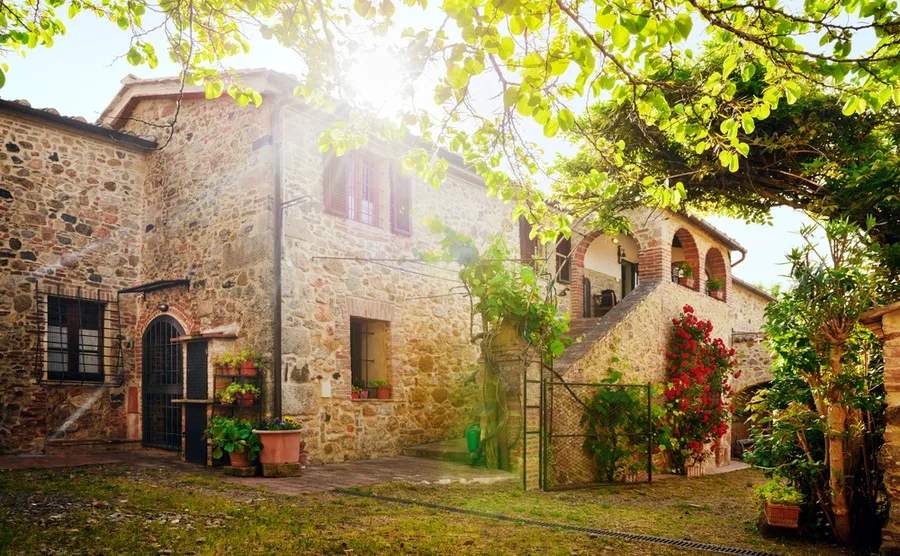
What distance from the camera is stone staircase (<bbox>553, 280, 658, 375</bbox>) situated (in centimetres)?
881

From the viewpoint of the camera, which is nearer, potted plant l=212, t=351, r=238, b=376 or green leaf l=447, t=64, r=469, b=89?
green leaf l=447, t=64, r=469, b=89

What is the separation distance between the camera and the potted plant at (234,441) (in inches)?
310

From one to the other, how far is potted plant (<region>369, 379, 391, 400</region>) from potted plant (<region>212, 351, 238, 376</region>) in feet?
7.47

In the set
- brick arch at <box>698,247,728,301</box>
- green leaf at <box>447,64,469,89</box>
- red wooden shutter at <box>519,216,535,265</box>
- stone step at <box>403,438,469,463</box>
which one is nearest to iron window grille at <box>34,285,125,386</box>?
stone step at <box>403,438,469,463</box>

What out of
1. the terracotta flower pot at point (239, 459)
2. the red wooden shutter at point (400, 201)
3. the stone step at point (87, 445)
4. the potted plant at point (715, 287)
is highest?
the red wooden shutter at point (400, 201)

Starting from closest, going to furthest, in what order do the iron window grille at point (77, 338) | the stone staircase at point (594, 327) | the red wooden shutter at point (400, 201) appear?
the stone staircase at point (594, 327) → the iron window grille at point (77, 338) → the red wooden shutter at point (400, 201)

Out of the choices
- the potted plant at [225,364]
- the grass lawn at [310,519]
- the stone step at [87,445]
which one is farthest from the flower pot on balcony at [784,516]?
the stone step at [87,445]

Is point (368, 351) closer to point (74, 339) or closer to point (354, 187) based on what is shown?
point (354, 187)

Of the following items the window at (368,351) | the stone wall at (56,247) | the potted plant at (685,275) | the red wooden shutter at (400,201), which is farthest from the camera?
the potted plant at (685,275)

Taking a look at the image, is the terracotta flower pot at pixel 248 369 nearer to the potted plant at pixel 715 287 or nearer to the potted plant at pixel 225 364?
→ the potted plant at pixel 225 364

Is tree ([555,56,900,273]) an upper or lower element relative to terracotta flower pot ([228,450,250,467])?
upper

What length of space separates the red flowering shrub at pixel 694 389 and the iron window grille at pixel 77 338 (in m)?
8.97

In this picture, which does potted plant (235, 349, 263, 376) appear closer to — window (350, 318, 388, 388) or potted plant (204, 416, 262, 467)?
potted plant (204, 416, 262, 467)

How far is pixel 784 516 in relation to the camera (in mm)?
5340
